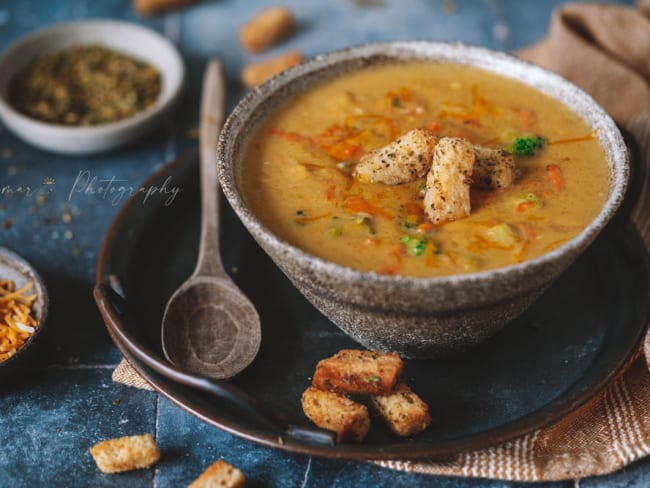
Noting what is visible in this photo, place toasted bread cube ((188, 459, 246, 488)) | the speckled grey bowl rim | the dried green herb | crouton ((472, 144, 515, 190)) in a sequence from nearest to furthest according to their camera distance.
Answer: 1. the speckled grey bowl rim
2. toasted bread cube ((188, 459, 246, 488))
3. crouton ((472, 144, 515, 190))
4. the dried green herb

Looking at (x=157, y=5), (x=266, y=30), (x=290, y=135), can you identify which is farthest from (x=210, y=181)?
(x=157, y=5)

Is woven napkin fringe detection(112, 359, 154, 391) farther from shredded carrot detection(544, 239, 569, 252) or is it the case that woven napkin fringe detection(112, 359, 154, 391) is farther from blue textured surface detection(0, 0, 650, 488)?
shredded carrot detection(544, 239, 569, 252)

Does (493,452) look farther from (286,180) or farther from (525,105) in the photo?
(525,105)

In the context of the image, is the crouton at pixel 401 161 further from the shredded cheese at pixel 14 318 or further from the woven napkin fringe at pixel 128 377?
the shredded cheese at pixel 14 318

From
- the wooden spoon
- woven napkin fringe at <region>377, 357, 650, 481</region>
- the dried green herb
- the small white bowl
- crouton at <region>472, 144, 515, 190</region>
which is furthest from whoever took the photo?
the dried green herb

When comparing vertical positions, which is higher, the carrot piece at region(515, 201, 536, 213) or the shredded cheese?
the carrot piece at region(515, 201, 536, 213)

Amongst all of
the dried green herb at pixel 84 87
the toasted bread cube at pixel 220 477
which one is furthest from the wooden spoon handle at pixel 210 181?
the toasted bread cube at pixel 220 477

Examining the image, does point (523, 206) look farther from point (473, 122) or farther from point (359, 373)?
point (359, 373)

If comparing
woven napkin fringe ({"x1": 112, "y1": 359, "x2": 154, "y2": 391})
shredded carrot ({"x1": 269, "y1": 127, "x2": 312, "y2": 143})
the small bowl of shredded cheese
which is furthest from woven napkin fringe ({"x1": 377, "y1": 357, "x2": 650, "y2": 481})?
the small bowl of shredded cheese
